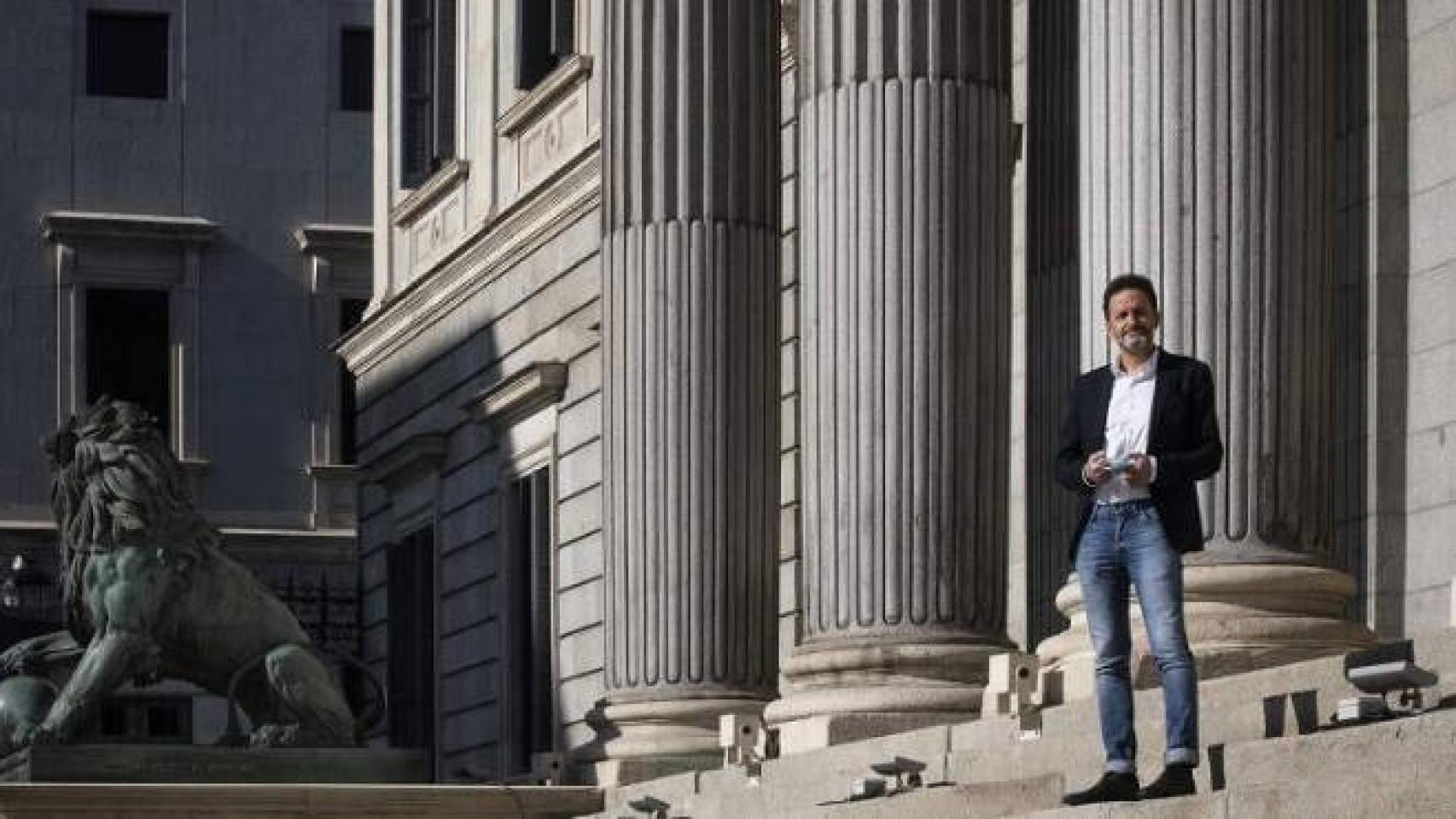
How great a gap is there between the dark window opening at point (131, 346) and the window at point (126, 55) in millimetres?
3242

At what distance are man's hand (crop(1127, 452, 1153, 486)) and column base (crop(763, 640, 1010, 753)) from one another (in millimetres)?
7985

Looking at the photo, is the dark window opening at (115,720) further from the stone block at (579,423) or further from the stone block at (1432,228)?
the stone block at (1432,228)

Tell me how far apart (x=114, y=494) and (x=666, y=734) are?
16.1 ft

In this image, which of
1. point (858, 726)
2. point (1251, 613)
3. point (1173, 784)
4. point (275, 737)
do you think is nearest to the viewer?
point (1173, 784)

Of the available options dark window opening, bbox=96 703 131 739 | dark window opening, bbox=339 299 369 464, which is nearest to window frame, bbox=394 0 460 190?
dark window opening, bbox=96 703 131 739

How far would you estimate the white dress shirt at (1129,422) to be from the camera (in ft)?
53.2

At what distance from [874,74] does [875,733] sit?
3.93 meters

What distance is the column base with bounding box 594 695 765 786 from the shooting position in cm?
2784

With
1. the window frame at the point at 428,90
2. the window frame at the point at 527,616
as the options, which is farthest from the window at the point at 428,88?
the window frame at the point at 527,616

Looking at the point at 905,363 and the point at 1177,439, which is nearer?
the point at 1177,439

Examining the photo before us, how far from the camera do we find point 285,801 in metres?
28.3

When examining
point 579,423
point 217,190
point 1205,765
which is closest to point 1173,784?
point 1205,765

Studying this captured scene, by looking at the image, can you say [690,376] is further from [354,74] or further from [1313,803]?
[354,74]

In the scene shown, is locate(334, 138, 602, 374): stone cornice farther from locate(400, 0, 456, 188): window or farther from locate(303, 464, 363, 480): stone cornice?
locate(303, 464, 363, 480): stone cornice
